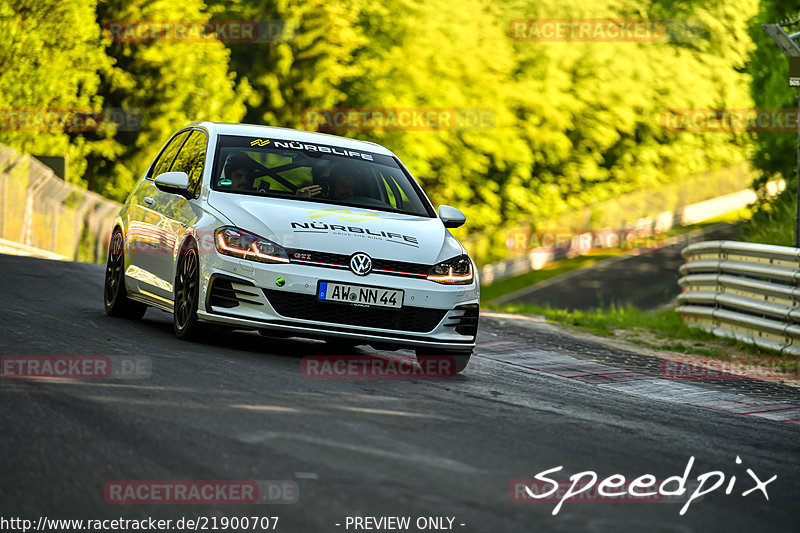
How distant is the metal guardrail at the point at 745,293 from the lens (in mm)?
12391

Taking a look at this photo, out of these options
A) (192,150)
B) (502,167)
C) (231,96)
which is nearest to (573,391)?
(192,150)

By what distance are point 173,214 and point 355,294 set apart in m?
1.97

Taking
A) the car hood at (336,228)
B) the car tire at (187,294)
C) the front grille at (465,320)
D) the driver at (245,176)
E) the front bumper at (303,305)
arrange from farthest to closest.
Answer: the driver at (245,176) < the front grille at (465,320) < the car tire at (187,294) < the car hood at (336,228) < the front bumper at (303,305)

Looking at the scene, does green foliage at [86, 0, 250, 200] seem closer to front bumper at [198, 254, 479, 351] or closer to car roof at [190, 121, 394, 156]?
car roof at [190, 121, 394, 156]

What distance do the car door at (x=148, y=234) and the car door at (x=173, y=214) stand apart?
0.02m

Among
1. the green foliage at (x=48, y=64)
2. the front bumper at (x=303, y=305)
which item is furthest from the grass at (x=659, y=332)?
the green foliage at (x=48, y=64)

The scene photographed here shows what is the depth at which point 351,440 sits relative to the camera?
18.8ft

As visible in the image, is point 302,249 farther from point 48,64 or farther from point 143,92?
point 143,92

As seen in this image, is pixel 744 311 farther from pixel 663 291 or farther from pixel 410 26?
pixel 410 26

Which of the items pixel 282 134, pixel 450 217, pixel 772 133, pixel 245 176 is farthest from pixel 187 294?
pixel 772 133

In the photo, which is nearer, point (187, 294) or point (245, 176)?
point (187, 294)

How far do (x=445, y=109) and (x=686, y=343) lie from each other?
37820 millimetres

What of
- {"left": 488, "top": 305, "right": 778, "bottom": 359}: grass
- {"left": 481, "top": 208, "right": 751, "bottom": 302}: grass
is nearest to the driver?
{"left": 488, "top": 305, "right": 778, "bottom": 359}: grass

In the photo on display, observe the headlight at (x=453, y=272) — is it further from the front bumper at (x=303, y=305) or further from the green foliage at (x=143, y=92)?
the green foliage at (x=143, y=92)
